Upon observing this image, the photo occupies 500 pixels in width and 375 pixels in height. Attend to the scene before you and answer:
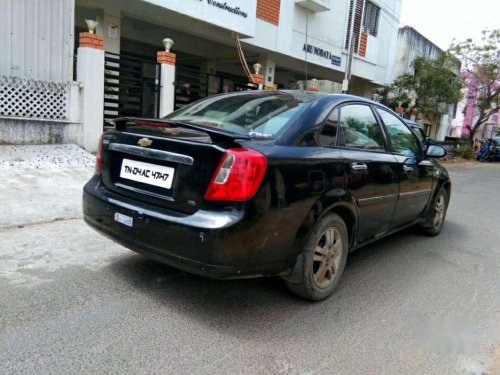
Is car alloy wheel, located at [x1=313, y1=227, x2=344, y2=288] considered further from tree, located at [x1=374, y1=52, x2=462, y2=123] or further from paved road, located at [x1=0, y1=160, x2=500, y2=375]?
tree, located at [x1=374, y1=52, x2=462, y2=123]

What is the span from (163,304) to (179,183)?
95 cm

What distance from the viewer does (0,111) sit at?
8.09m

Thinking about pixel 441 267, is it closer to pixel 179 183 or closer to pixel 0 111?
pixel 179 183

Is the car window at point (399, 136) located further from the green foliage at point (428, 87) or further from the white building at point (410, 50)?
the white building at point (410, 50)

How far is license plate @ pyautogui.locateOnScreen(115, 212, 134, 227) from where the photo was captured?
3.03 meters

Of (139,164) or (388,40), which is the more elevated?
(388,40)

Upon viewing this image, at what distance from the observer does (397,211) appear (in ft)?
14.3

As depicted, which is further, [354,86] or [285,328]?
[354,86]

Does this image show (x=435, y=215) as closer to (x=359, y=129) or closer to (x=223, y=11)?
(x=359, y=129)

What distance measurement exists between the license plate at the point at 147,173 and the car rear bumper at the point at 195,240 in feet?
0.57

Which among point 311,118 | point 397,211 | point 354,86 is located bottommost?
point 397,211

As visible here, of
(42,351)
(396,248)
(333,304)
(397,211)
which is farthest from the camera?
(396,248)

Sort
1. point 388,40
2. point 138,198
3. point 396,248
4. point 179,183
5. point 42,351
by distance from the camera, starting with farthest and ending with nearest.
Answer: point 388,40
point 396,248
point 138,198
point 179,183
point 42,351

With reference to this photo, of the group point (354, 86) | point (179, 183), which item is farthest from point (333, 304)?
point (354, 86)
